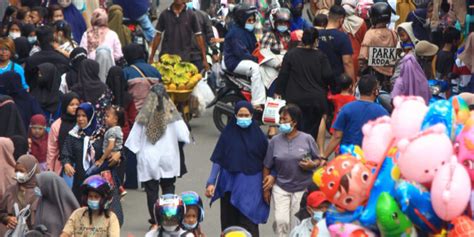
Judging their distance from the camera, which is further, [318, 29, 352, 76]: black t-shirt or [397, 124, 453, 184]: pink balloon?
[318, 29, 352, 76]: black t-shirt

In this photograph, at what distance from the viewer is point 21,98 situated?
56.6 ft

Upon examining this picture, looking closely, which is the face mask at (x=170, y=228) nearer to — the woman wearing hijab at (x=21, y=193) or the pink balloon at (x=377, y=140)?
the woman wearing hijab at (x=21, y=193)

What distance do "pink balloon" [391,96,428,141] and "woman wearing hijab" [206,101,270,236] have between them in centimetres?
421

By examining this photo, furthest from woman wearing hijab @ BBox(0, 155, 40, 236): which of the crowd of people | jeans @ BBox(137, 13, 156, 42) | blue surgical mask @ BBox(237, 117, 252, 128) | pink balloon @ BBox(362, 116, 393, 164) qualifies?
jeans @ BBox(137, 13, 156, 42)

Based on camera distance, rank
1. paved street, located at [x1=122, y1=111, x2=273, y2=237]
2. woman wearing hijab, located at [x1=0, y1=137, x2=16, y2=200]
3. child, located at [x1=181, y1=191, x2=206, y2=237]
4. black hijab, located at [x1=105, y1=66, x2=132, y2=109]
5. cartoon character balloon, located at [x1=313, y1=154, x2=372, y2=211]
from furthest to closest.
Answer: black hijab, located at [x1=105, y1=66, x2=132, y2=109] → paved street, located at [x1=122, y1=111, x2=273, y2=237] → woman wearing hijab, located at [x1=0, y1=137, x2=16, y2=200] → child, located at [x1=181, y1=191, x2=206, y2=237] → cartoon character balloon, located at [x1=313, y1=154, x2=372, y2=211]

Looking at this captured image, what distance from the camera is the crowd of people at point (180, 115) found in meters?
13.9

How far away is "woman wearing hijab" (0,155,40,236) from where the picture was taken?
14141 mm

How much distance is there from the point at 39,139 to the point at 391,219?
667cm

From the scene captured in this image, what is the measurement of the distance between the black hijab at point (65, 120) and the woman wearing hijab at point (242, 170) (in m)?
1.54

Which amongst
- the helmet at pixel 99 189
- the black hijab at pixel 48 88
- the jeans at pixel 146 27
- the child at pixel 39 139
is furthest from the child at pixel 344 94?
the jeans at pixel 146 27

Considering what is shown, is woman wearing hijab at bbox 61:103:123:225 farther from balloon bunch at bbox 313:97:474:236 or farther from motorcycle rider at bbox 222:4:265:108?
balloon bunch at bbox 313:97:474:236

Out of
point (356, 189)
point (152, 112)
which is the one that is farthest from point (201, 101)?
point (356, 189)

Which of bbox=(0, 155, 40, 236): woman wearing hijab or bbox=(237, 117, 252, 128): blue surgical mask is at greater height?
bbox=(237, 117, 252, 128): blue surgical mask

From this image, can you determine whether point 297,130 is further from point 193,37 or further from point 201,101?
point 193,37
